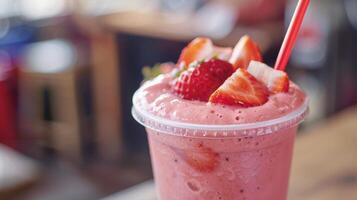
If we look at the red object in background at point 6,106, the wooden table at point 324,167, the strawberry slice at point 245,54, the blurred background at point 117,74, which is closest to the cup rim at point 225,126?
the strawberry slice at point 245,54

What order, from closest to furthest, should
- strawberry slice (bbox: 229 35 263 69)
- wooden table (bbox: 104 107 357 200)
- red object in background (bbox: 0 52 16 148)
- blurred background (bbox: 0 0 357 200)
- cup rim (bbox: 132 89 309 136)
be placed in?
cup rim (bbox: 132 89 309 136), strawberry slice (bbox: 229 35 263 69), wooden table (bbox: 104 107 357 200), blurred background (bbox: 0 0 357 200), red object in background (bbox: 0 52 16 148)

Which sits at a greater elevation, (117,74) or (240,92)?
(240,92)

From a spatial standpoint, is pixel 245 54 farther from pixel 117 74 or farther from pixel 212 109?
pixel 117 74

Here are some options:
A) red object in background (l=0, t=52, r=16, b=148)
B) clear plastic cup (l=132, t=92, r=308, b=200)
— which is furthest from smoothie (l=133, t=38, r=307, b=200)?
red object in background (l=0, t=52, r=16, b=148)

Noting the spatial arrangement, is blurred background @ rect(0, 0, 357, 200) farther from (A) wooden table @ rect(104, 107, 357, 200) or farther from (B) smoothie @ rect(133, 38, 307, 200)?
(B) smoothie @ rect(133, 38, 307, 200)

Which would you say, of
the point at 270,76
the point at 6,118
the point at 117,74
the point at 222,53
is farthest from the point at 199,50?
the point at 6,118
